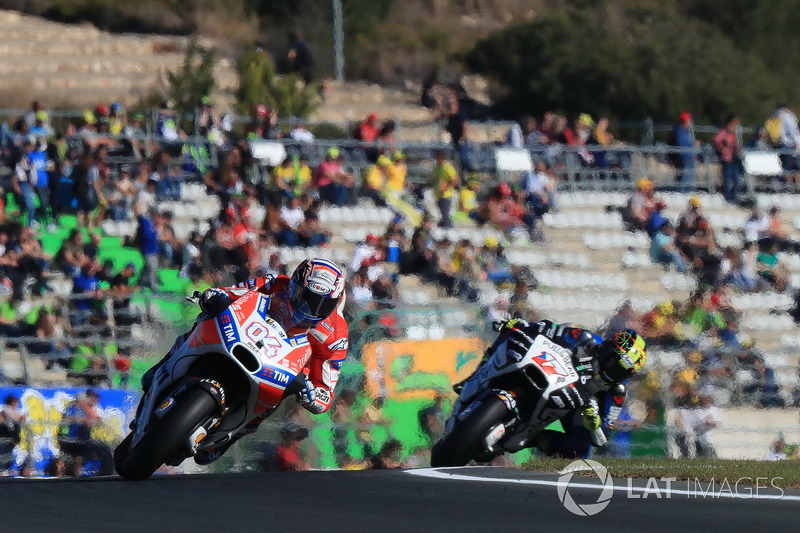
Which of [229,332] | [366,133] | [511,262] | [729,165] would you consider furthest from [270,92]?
[229,332]

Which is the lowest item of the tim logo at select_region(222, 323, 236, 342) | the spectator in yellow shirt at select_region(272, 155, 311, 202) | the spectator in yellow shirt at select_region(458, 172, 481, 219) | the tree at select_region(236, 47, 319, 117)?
the tim logo at select_region(222, 323, 236, 342)

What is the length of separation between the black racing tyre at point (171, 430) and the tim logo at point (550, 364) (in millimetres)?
3036

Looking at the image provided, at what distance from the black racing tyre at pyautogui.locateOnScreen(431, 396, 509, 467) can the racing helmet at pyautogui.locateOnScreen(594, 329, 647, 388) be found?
0.98 m

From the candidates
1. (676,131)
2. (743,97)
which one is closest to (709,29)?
(743,97)

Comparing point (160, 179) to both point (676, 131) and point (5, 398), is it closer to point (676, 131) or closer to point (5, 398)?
point (5, 398)

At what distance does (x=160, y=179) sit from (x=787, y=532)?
1219 centimetres

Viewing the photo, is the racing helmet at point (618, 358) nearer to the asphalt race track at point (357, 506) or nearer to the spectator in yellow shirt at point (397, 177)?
the asphalt race track at point (357, 506)

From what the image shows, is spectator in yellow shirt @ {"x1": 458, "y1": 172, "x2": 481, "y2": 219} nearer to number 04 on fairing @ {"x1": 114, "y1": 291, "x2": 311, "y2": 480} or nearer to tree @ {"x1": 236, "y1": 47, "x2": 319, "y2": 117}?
tree @ {"x1": 236, "y1": 47, "x2": 319, "y2": 117}

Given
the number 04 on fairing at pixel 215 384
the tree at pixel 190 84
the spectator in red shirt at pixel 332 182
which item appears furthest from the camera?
the tree at pixel 190 84

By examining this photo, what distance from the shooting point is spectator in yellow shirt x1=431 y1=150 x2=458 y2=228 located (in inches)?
713

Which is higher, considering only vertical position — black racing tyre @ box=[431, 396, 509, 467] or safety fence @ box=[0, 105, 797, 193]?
safety fence @ box=[0, 105, 797, 193]

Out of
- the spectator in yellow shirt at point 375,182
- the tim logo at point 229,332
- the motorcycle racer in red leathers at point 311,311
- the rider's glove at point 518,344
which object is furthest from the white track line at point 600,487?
the spectator in yellow shirt at point 375,182

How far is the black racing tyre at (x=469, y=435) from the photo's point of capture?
9719mm

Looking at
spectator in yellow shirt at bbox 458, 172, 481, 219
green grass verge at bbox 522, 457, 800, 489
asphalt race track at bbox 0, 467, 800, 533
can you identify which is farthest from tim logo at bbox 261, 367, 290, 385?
spectator in yellow shirt at bbox 458, 172, 481, 219
